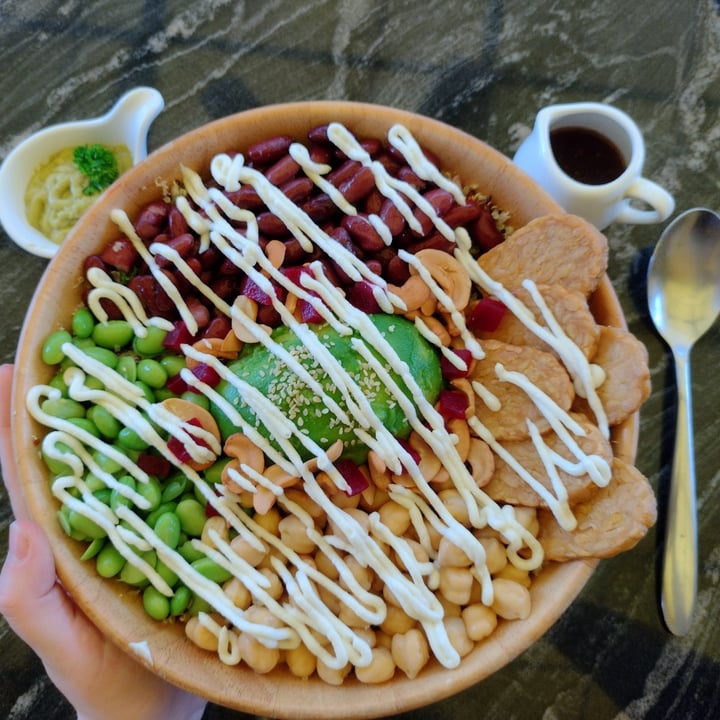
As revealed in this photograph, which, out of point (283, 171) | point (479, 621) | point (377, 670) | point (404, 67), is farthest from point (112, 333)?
point (404, 67)

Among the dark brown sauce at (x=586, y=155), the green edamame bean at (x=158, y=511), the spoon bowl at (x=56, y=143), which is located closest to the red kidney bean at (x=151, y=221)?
the spoon bowl at (x=56, y=143)

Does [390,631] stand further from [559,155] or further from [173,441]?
[559,155]

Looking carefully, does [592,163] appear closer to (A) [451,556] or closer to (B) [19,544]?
(A) [451,556]

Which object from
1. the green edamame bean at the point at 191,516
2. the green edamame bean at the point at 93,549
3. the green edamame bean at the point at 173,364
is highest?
the green edamame bean at the point at 173,364

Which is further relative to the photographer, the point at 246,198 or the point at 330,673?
the point at 246,198

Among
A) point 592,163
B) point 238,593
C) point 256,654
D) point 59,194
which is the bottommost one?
point 256,654

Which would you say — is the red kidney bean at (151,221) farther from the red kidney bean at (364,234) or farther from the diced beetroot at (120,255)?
the red kidney bean at (364,234)
